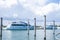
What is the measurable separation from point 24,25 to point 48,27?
20.4 metres

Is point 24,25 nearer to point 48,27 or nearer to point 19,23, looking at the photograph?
point 19,23

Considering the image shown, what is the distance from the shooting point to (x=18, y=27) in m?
94.1

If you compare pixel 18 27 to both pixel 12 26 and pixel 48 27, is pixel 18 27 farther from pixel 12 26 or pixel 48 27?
pixel 48 27

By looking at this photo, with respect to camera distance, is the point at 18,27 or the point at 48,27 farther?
the point at 48,27

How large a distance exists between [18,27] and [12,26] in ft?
10.2

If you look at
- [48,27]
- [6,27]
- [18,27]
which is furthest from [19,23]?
[48,27]

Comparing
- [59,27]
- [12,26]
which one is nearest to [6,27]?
[12,26]

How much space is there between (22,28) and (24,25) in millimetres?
2035

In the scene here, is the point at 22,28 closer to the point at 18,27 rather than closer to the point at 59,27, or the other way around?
the point at 18,27

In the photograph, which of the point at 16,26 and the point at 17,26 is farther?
the point at 17,26

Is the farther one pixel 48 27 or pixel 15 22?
pixel 48 27

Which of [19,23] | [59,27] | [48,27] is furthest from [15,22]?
[59,27]

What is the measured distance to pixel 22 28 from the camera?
96.0m

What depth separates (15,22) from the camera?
9631cm
